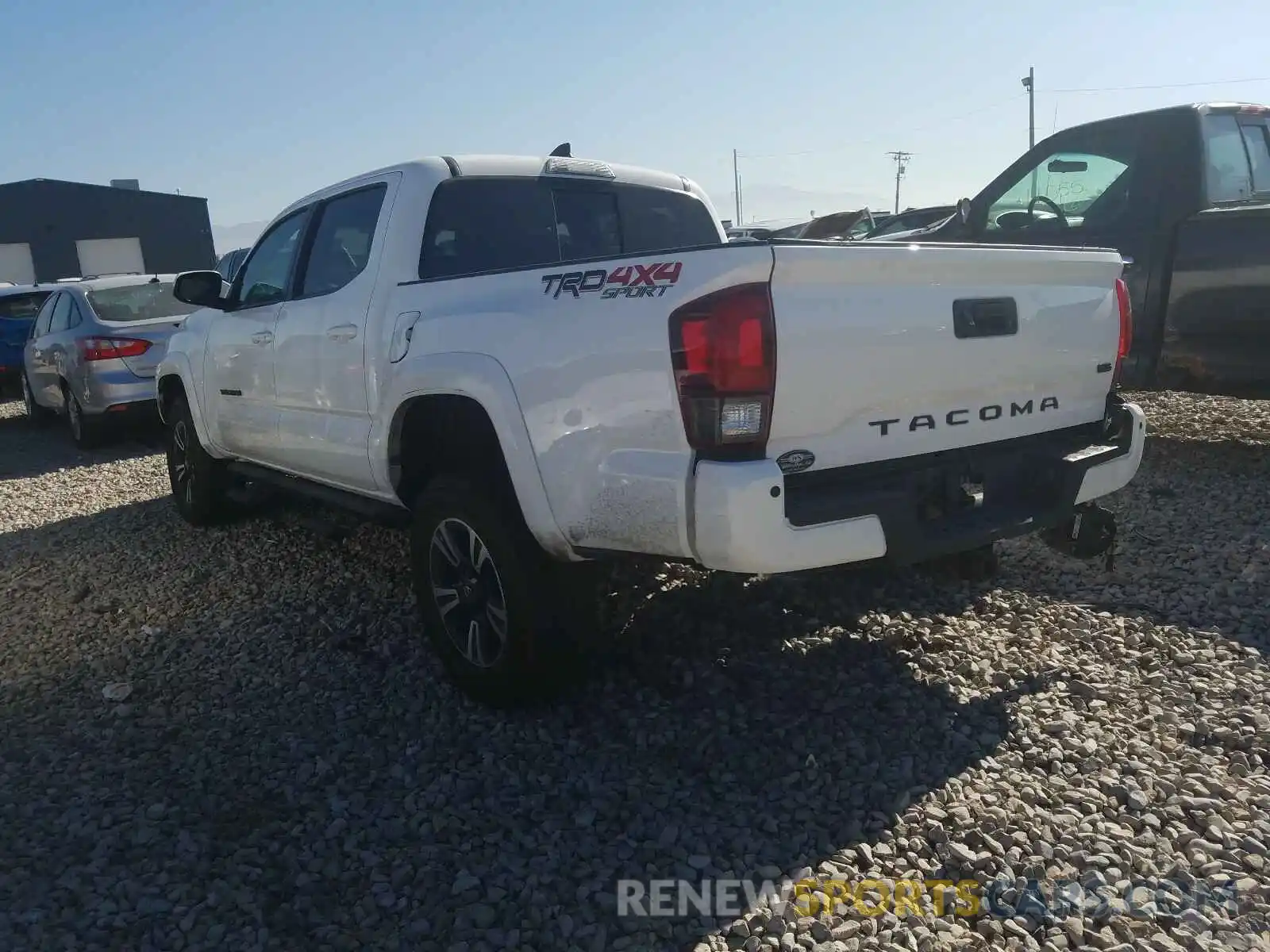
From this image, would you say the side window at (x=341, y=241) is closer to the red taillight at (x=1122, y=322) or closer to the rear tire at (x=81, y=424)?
the red taillight at (x=1122, y=322)

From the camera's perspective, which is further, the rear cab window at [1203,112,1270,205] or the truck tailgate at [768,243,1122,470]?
the rear cab window at [1203,112,1270,205]

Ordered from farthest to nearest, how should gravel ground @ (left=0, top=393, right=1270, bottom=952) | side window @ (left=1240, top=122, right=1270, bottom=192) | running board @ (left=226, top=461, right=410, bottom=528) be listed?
side window @ (left=1240, top=122, right=1270, bottom=192), running board @ (left=226, top=461, right=410, bottom=528), gravel ground @ (left=0, top=393, right=1270, bottom=952)

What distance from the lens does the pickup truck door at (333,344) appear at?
4.08 m

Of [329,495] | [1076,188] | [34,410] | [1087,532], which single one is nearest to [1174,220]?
[1076,188]

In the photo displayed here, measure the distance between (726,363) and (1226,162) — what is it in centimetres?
527

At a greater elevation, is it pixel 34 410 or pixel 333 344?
pixel 333 344

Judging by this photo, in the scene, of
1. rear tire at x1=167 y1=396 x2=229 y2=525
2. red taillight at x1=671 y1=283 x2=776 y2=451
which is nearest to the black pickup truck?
red taillight at x1=671 y1=283 x2=776 y2=451

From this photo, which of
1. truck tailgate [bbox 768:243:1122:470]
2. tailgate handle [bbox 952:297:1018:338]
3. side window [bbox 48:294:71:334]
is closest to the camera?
truck tailgate [bbox 768:243:1122:470]

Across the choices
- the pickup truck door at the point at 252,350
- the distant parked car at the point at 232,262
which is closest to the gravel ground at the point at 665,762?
the pickup truck door at the point at 252,350

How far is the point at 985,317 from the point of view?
123 inches

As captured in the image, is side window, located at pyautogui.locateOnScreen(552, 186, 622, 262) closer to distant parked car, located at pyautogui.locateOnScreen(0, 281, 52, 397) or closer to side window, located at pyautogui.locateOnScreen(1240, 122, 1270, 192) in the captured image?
side window, located at pyautogui.locateOnScreen(1240, 122, 1270, 192)

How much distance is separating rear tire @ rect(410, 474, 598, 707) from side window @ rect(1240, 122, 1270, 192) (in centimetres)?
572

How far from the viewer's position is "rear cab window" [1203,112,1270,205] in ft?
20.1

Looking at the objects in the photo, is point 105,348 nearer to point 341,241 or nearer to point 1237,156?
point 341,241
